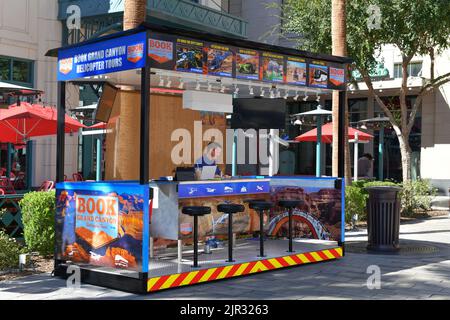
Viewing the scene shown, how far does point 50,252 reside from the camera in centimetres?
1062

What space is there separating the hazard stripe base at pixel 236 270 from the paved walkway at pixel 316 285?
10 centimetres

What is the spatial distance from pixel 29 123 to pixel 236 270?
7.80 metres

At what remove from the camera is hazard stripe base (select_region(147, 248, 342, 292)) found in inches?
319

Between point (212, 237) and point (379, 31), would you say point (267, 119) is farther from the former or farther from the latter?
point (379, 31)

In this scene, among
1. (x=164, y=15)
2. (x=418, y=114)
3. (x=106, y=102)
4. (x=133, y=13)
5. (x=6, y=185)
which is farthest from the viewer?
(x=418, y=114)

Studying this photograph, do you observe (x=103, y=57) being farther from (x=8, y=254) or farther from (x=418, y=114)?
(x=418, y=114)

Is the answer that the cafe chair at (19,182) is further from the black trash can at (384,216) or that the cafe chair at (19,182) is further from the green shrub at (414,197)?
the black trash can at (384,216)

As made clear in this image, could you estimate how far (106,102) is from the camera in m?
10.0

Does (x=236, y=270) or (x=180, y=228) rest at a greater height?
(x=180, y=228)

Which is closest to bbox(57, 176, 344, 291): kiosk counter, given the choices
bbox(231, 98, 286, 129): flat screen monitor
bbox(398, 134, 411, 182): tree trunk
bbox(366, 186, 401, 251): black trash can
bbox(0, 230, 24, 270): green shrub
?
bbox(0, 230, 24, 270): green shrub

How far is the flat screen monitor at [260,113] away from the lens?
40.0 feet

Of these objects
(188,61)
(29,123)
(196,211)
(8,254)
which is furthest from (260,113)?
(29,123)
